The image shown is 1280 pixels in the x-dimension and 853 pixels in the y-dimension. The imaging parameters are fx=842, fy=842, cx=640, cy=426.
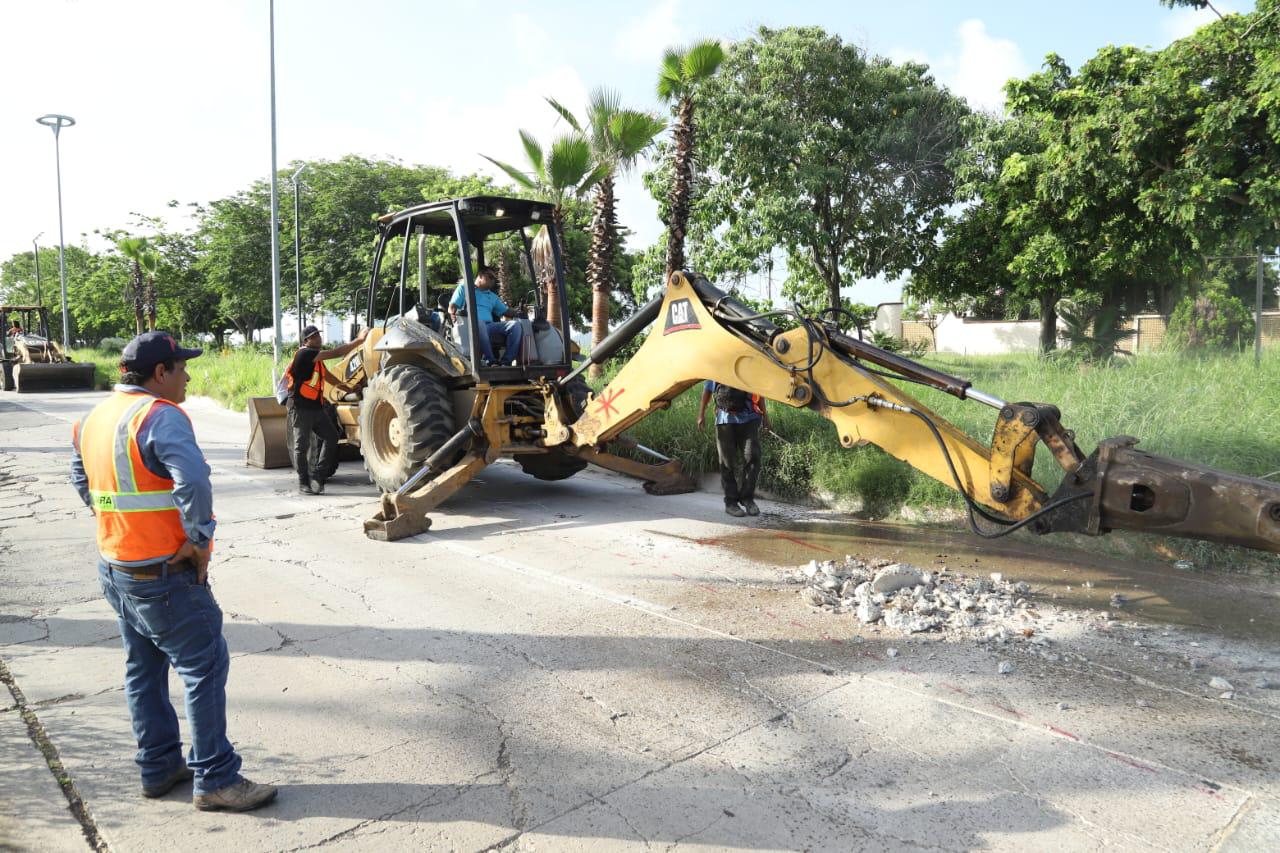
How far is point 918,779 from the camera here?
327cm

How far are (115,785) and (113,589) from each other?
0.84 meters

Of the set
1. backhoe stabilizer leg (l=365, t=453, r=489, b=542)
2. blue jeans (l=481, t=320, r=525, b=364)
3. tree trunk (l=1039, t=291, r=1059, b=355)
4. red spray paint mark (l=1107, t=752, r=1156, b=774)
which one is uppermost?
tree trunk (l=1039, t=291, r=1059, b=355)

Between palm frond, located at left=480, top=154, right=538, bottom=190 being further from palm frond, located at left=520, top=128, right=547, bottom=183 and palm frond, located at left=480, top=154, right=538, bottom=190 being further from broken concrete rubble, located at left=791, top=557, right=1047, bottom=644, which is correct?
broken concrete rubble, located at left=791, top=557, right=1047, bottom=644

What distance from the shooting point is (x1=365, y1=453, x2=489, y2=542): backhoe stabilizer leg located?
282 inches

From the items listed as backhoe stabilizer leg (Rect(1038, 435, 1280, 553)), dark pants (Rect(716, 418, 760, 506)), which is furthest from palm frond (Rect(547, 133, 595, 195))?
backhoe stabilizer leg (Rect(1038, 435, 1280, 553))

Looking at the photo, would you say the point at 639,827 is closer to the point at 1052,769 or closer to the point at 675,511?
the point at 1052,769

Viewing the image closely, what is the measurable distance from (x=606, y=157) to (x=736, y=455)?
437 inches

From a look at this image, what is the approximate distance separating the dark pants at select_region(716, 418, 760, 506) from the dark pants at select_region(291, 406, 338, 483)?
4397 millimetres

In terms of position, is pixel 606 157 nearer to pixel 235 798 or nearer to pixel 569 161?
pixel 569 161

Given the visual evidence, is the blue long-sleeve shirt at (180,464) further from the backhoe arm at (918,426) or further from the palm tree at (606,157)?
the palm tree at (606,157)

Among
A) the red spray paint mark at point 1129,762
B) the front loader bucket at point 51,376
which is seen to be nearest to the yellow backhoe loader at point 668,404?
Result: the red spray paint mark at point 1129,762

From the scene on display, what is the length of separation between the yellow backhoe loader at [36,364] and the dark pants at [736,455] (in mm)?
24853

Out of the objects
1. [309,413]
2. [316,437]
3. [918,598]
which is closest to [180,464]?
[918,598]

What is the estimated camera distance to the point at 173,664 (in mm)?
3098
